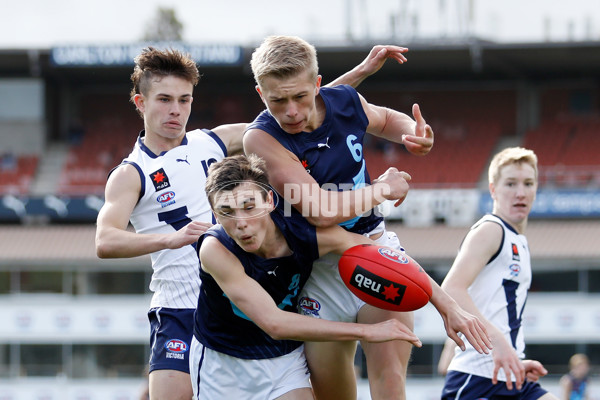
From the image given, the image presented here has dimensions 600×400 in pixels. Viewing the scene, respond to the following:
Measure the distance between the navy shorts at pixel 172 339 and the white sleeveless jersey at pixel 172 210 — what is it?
0.06 metres

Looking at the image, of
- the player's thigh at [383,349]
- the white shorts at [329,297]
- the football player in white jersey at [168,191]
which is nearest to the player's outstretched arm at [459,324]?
the player's thigh at [383,349]

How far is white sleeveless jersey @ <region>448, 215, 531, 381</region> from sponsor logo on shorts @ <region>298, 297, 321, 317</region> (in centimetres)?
135

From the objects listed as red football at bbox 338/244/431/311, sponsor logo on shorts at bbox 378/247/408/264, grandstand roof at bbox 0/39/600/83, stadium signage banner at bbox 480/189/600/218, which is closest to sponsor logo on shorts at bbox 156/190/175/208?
red football at bbox 338/244/431/311

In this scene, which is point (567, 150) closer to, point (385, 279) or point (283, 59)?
point (385, 279)

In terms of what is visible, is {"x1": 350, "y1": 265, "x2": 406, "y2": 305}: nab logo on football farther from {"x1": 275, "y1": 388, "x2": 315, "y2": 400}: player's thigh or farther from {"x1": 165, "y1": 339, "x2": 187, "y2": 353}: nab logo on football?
{"x1": 165, "y1": 339, "x2": 187, "y2": 353}: nab logo on football

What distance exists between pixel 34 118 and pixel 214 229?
76.1 feet

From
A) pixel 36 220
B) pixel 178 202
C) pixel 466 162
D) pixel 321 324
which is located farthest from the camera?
pixel 466 162

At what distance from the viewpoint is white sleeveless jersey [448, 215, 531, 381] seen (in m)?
5.78

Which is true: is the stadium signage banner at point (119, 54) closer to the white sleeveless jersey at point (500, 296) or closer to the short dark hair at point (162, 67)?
the short dark hair at point (162, 67)

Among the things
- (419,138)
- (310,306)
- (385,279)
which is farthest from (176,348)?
(419,138)

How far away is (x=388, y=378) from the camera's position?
4770mm

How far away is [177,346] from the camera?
5.36 m

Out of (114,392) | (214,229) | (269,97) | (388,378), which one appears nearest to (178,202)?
(214,229)

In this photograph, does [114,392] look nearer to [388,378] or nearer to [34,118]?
Result: [34,118]
